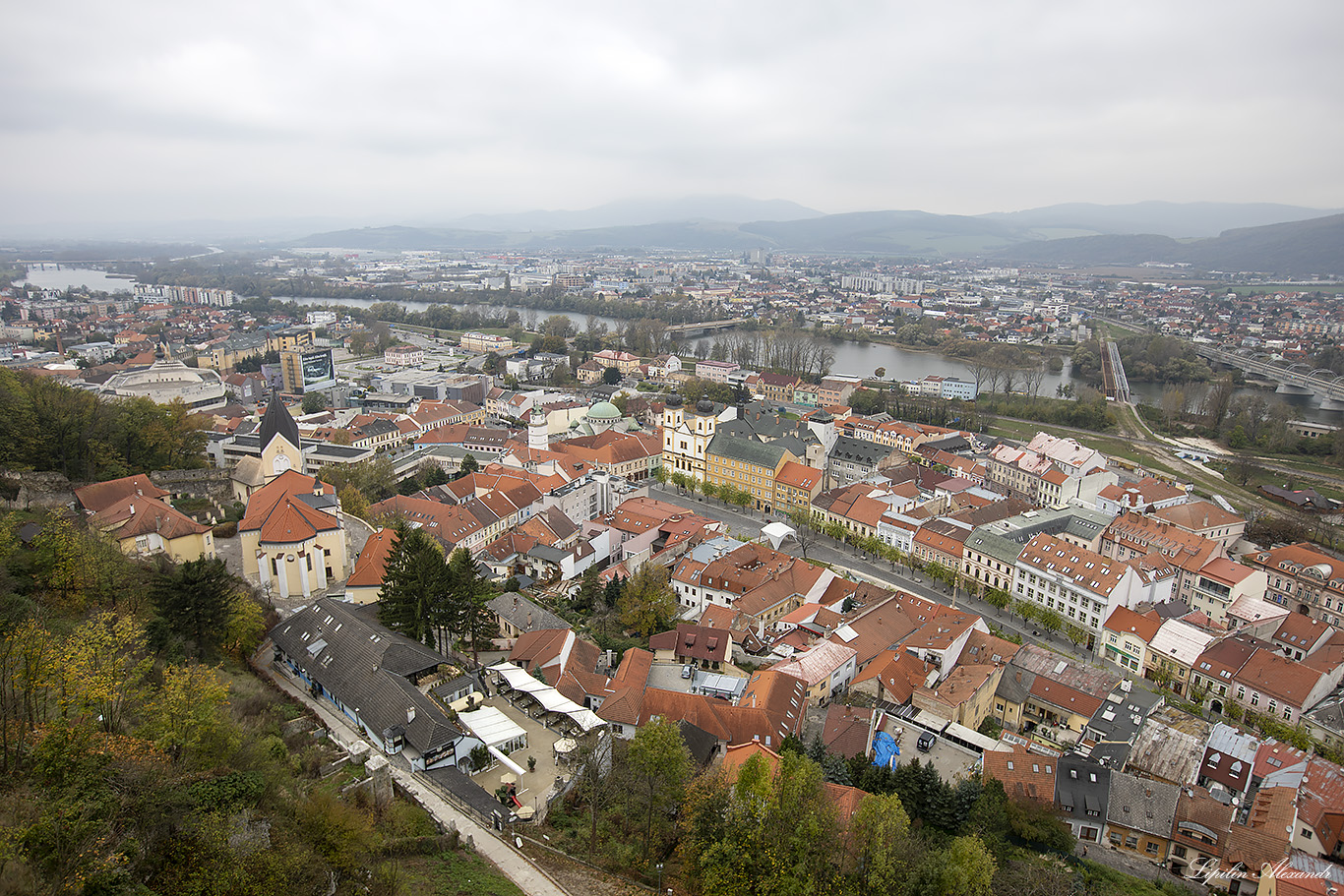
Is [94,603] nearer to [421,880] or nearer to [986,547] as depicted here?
[421,880]

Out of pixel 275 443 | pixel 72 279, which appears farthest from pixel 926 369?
pixel 72 279

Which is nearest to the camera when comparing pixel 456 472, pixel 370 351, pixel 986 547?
pixel 986 547

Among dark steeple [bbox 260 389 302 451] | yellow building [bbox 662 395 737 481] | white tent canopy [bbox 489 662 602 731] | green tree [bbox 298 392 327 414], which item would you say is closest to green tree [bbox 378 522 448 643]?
white tent canopy [bbox 489 662 602 731]

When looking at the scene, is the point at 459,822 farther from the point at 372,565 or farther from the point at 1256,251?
the point at 1256,251

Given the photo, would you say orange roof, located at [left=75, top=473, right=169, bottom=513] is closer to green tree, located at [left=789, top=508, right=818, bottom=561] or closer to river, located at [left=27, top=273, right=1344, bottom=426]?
green tree, located at [left=789, top=508, right=818, bottom=561]

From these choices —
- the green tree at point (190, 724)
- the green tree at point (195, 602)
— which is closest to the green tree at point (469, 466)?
the green tree at point (195, 602)

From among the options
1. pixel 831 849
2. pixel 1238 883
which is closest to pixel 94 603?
pixel 831 849

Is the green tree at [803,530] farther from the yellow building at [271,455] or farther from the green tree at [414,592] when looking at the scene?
the yellow building at [271,455]
